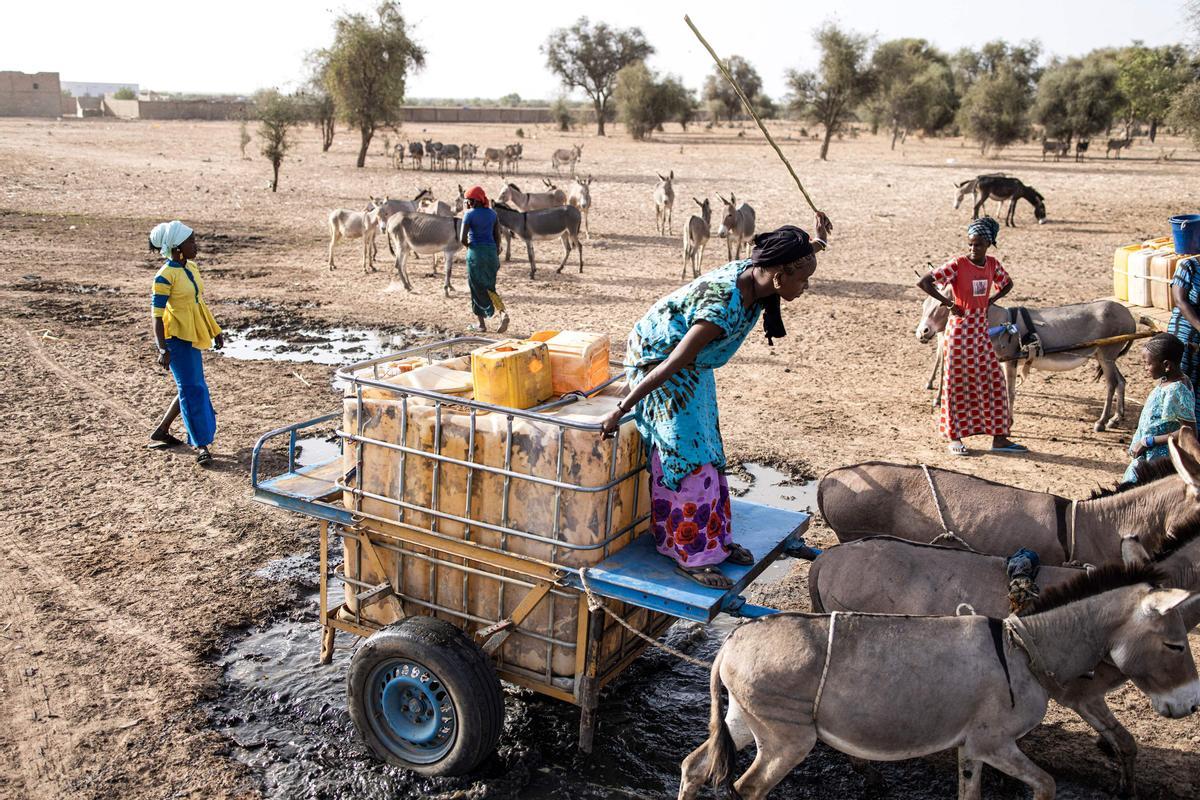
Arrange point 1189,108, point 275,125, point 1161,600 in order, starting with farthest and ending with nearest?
1. point 1189,108
2. point 275,125
3. point 1161,600

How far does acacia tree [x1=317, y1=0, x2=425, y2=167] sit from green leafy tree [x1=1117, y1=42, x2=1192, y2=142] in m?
30.8

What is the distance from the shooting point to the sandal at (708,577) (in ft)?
13.9

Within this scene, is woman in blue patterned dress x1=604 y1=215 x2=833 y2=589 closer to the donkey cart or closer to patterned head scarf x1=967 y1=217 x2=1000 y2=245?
the donkey cart

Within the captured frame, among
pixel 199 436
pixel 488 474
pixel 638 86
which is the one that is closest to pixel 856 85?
pixel 638 86

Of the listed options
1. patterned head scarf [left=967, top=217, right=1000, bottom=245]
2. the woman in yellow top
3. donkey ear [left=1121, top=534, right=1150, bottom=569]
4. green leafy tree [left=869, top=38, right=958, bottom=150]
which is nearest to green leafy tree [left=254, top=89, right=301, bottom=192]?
the woman in yellow top

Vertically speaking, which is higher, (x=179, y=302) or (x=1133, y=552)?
(x=179, y=302)

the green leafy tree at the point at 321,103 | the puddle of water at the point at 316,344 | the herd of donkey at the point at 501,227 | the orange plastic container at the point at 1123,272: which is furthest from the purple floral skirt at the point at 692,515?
the green leafy tree at the point at 321,103

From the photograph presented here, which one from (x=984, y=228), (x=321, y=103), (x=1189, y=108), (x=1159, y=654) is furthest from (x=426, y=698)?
(x=321, y=103)

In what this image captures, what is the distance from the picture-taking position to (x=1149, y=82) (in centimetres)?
4644

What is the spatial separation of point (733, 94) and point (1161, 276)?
66284 millimetres

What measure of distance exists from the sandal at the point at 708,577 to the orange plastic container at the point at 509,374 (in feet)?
3.66

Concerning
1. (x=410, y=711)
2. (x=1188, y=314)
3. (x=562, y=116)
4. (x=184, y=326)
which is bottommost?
(x=410, y=711)

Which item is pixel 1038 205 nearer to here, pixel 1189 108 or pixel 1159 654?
pixel 1189 108

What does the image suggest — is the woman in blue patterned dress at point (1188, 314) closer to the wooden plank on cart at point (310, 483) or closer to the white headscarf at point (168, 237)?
the wooden plank on cart at point (310, 483)
